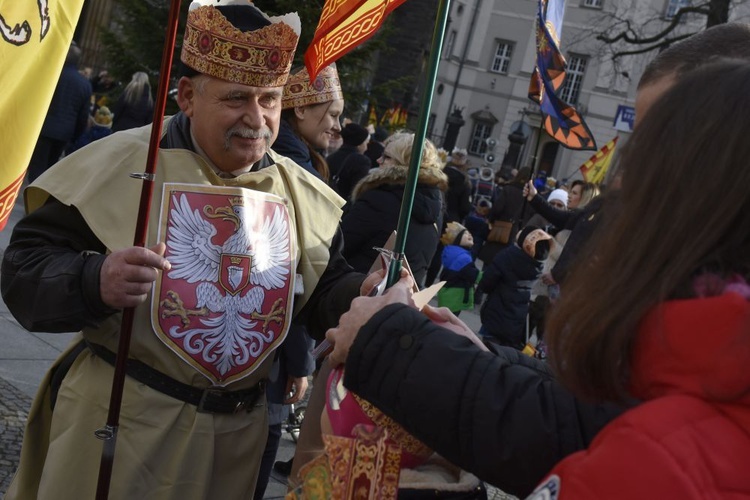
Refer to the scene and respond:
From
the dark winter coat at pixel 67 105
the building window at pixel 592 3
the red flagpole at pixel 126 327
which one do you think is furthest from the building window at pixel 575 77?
the red flagpole at pixel 126 327

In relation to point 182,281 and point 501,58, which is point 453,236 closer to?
point 182,281

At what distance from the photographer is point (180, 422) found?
8.32 feet

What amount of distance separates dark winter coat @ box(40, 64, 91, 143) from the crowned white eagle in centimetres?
787

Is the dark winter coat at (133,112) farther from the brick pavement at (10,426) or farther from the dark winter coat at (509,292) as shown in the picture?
the brick pavement at (10,426)

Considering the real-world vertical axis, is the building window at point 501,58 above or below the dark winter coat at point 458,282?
Result: above

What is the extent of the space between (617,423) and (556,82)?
467 cm

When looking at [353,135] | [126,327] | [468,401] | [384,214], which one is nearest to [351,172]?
[353,135]

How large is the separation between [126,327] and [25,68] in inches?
33.3

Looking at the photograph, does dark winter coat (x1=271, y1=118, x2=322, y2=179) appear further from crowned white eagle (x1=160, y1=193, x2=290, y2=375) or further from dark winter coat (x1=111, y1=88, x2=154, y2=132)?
dark winter coat (x1=111, y1=88, x2=154, y2=132)

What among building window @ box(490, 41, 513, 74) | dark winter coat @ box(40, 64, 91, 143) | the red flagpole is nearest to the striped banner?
the red flagpole

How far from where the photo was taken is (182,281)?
100 inches

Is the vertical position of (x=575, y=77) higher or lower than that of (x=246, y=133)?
higher

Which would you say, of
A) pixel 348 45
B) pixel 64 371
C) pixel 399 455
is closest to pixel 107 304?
pixel 64 371

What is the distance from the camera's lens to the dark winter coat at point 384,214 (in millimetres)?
5125
